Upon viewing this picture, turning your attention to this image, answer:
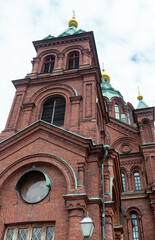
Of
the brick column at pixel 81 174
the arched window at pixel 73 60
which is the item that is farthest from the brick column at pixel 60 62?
the brick column at pixel 81 174

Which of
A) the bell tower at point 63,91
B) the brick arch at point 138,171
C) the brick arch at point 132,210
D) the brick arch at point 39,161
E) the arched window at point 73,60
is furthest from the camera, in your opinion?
the brick arch at point 138,171

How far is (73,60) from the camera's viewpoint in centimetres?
2023

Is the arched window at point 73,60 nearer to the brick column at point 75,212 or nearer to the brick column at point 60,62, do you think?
the brick column at point 60,62

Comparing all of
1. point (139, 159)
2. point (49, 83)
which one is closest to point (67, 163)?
point (49, 83)

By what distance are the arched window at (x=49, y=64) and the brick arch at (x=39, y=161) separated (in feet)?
28.7

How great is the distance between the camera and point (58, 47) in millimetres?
21344

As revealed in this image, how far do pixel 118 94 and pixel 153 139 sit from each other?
54.4 ft

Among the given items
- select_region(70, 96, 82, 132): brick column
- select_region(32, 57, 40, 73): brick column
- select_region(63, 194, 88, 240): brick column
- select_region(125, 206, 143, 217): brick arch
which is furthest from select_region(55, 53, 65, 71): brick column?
select_region(125, 206, 143, 217): brick arch

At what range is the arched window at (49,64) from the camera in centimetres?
2022

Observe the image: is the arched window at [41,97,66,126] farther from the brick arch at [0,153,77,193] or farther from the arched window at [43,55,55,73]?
the arched window at [43,55,55,73]

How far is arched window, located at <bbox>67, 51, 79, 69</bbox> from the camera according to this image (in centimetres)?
1991

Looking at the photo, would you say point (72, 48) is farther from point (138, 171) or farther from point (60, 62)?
point (138, 171)

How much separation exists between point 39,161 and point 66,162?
4.43 ft

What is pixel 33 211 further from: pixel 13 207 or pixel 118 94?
pixel 118 94
